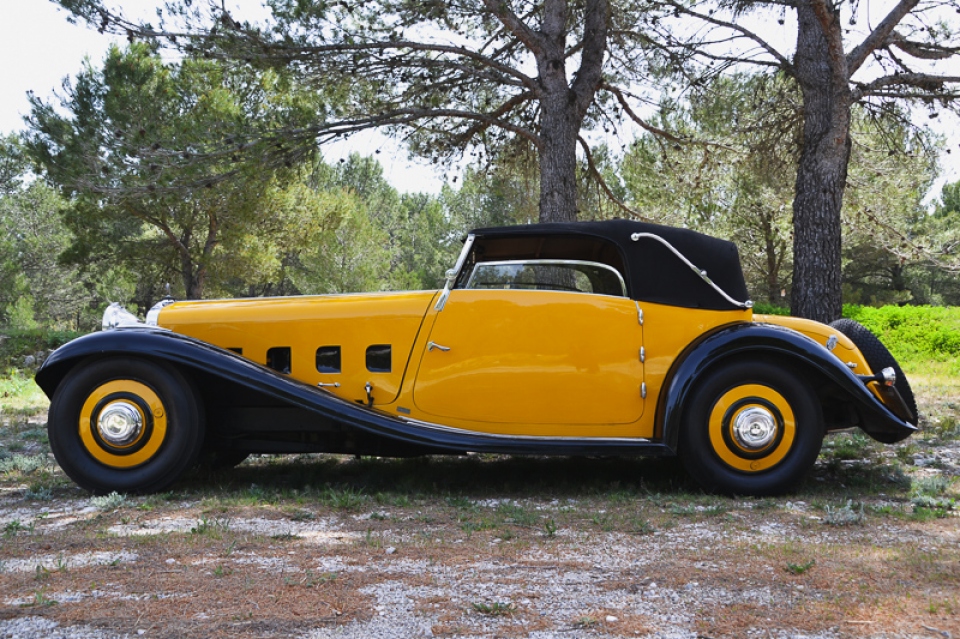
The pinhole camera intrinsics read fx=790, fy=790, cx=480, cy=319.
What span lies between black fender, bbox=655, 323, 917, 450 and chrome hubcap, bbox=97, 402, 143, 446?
3088 millimetres

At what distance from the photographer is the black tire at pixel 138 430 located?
4.68m

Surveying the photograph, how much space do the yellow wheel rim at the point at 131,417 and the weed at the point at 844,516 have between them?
3733 mm

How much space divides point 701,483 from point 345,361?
7.59 ft

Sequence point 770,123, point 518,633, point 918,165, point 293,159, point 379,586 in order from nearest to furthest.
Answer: point 518,633, point 379,586, point 293,159, point 770,123, point 918,165

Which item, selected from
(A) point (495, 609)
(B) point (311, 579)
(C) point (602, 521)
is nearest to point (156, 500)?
(B) point (311, 579)

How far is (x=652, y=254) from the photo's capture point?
496 centimetres

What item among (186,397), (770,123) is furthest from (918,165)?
(186,397)

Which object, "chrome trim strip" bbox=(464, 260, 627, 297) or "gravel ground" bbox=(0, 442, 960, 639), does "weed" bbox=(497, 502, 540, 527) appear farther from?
"chrome trim strip" bbox=(464, 260, 627, 297)

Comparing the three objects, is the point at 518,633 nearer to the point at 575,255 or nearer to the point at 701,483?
the point at 701,483

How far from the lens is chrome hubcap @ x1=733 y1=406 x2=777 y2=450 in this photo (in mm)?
4672

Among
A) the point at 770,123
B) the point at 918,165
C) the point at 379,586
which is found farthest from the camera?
the point at 918,165

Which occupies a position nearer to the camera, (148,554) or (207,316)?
(148,554)

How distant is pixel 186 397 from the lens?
184 inches

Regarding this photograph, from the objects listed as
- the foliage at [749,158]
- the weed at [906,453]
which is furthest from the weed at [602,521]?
the foliage at [749,158]
